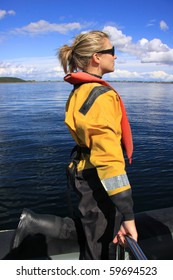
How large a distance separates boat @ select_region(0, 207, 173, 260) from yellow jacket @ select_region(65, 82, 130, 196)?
0.71 meters

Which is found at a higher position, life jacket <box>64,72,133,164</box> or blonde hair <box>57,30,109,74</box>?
blonde hair <box>57,30,109,74</box>

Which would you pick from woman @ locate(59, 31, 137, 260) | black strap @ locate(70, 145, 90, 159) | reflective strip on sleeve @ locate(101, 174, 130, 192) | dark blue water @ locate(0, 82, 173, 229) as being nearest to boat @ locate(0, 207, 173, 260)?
woman @ locate(59, 31, 137, 260)

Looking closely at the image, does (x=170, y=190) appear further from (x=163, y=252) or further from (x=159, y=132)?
(x=159, y=132)

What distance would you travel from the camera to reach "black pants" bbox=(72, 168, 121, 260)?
2535 millimetres

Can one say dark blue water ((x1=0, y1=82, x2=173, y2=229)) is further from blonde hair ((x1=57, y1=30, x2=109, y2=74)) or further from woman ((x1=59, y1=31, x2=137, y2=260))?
Result: blonde hair ((x1=57, y1=30, x2=109, y2=74))

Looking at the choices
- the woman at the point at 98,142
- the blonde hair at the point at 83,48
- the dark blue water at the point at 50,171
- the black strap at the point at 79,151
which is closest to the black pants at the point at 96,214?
the woman at the point at 98,142

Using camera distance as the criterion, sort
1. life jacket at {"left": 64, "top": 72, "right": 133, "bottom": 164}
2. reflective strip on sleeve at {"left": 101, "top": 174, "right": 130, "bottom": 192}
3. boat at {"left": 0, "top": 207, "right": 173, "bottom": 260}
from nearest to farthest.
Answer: reflective strip on sleeve at {"left": 101, "top": 174, "right": 130, "bottom": 192} < life jacket at {"left": 64, "top": 72, "right": 133, "bottom": 164} < boat at {"left": 0, "top": 207, "right": 173, "bottom": 260}

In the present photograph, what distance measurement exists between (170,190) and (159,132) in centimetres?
926

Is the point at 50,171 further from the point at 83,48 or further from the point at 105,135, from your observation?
the point at 105,135

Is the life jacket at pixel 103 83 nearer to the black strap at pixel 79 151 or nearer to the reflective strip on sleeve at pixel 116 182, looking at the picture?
the black strap at pixel 79 151

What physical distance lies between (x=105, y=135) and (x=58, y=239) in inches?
62.6

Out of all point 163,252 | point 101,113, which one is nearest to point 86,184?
point 101,113

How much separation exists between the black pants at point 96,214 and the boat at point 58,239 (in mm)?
193
